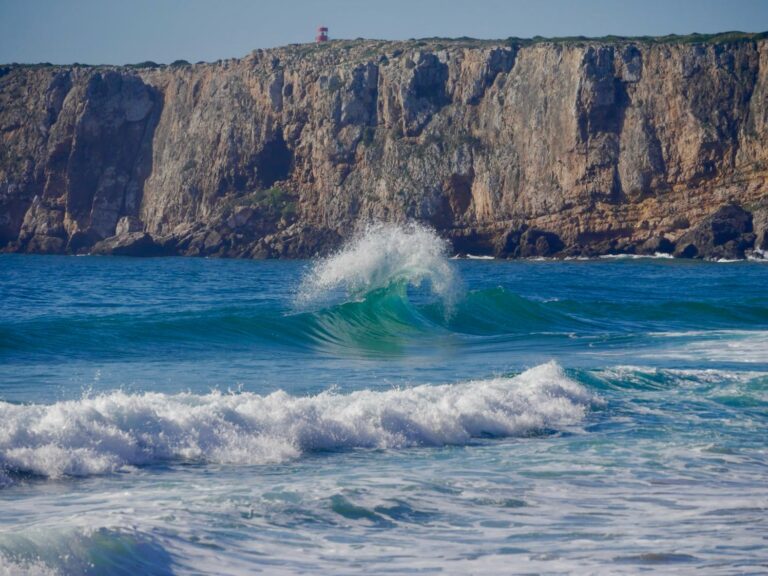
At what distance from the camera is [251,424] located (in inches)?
375

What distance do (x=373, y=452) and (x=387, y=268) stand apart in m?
18.4

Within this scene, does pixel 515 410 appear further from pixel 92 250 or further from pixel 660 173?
pixel 92 250

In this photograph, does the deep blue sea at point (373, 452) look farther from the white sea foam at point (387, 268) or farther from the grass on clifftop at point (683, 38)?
the grass on clifftop at point (683, 38)

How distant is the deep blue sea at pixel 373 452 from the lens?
247 inches

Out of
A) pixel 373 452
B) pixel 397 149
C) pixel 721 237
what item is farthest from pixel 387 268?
pixel 397 149

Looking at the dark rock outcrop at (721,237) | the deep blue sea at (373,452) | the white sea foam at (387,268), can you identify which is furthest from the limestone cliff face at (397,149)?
the deep blue sea at (373,452)

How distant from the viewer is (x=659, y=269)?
46281 mm

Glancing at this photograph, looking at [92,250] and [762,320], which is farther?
[92,250]

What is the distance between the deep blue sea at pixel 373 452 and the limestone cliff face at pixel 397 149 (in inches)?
1627

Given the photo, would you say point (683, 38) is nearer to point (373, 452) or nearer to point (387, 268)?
point (387, 268)

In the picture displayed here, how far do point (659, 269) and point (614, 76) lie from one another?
1884 centimetres

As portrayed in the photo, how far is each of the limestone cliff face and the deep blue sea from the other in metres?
41.3

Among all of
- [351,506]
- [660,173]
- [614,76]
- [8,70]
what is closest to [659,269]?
[660,173]

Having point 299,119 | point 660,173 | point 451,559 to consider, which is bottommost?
point 451,559
